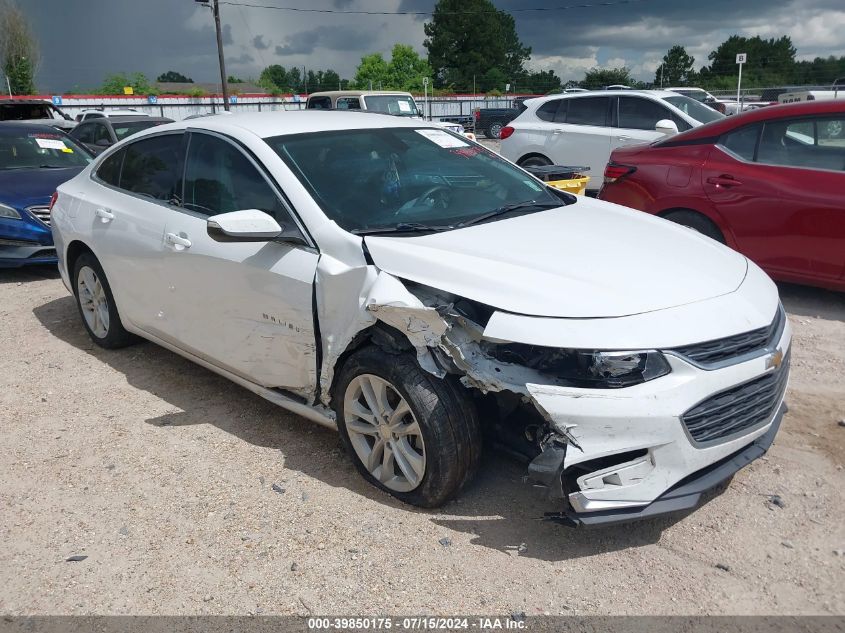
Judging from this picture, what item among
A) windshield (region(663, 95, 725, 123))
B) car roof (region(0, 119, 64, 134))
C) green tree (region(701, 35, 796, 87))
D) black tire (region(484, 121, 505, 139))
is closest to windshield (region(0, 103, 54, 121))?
car roof (region(0, 119, 64, 134))

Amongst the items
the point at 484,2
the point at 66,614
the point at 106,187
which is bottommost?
the point at 66,614

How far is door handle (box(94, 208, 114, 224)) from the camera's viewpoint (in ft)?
15.8

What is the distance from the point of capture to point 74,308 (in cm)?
665

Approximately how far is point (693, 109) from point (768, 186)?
4.94m

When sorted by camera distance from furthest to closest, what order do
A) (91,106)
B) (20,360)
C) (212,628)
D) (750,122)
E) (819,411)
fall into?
1. (91,106)
2. (750,122)
3. (20,360)
4. (819,411)
5. (212,628)

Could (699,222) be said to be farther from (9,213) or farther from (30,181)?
(30,181)

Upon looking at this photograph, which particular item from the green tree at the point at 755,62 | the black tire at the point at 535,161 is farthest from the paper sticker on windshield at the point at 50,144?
the green tree at the point at 755,62

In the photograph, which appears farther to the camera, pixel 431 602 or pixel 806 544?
pixel 806 544

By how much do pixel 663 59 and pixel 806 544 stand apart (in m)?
91.7

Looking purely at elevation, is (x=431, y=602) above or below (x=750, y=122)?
below

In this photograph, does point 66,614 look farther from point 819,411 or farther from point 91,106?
point 91,106

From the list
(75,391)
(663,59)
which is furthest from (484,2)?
(75,391)

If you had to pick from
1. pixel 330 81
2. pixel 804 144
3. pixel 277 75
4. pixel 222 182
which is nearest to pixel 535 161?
pixel 804 144

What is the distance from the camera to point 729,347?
287cm
